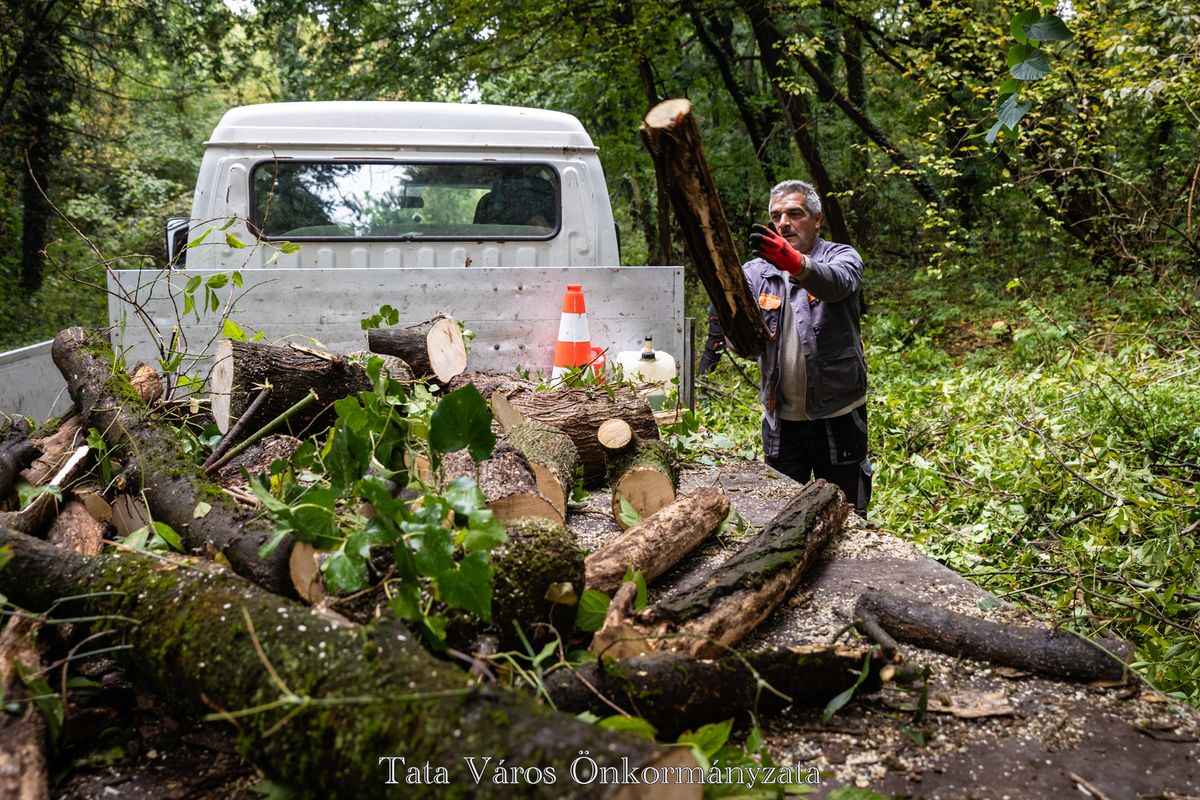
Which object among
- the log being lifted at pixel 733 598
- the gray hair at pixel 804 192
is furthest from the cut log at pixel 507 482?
the gray hair at pixel 804 192

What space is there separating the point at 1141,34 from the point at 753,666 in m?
6.65

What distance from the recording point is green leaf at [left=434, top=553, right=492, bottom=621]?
171 cm

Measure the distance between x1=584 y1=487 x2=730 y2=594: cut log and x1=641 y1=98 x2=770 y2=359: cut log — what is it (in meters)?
0.91

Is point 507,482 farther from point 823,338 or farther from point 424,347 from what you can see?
point 823,338

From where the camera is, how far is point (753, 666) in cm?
185

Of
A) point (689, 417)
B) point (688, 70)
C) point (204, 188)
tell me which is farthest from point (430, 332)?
point (688, 70)

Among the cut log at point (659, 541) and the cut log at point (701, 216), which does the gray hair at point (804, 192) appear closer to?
the cut log at point (701, 216)

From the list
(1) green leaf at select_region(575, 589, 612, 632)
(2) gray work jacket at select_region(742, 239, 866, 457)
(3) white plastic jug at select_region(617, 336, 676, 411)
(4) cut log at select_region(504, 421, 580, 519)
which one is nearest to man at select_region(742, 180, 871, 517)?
(2) gray work jacket at select_region(742, 239, 866, 457)

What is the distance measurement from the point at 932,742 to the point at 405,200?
4572mm

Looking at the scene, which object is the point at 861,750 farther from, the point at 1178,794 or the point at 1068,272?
the point at 1068,272

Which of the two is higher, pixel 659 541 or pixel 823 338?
pixel 823 338

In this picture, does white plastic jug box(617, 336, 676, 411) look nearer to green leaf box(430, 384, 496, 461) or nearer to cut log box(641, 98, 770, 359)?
cut log box(641, 98, 770, 359)

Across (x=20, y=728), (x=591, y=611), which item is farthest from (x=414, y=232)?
(x=20, y=728)

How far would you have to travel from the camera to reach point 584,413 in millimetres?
3654
